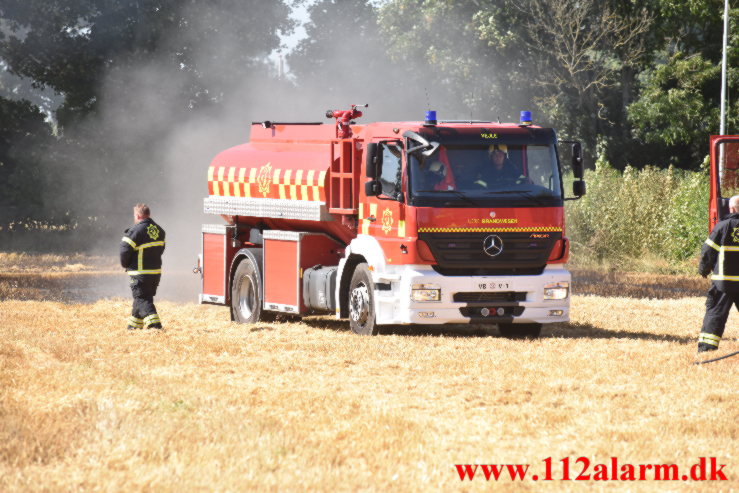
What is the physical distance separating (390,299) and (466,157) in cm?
191

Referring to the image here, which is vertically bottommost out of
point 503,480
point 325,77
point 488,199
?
point 503,480

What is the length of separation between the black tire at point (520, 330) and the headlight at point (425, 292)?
1.53 meters

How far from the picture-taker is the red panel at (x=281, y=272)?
16797mm

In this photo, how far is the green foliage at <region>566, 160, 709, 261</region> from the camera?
93.3ft

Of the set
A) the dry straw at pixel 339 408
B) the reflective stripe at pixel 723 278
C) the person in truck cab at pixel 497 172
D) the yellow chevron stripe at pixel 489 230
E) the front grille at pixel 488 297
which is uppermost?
the person in truck cab at pixel 497 172

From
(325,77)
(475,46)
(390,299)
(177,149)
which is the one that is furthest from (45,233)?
(390,299)

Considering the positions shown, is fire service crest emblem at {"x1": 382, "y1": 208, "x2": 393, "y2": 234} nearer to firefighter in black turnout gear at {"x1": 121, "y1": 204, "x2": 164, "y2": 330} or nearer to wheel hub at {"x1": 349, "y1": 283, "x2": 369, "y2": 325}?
wheel hub at {"x1": 349, "y1": 283, "x2": 369, "y2": 325}

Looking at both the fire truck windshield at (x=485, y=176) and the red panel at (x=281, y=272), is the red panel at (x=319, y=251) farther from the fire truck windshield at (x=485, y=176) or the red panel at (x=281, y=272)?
the fire truck windshield at (x=485, y=176)

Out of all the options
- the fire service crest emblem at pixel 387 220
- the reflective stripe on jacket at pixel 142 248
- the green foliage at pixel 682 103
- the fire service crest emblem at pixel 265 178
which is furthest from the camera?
the green foliage at pixel 682 103

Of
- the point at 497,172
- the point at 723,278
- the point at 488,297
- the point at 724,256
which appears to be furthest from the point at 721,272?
the point at 497,172

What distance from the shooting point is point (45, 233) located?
41344mm

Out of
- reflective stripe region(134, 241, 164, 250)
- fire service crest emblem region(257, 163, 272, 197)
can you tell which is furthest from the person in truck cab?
reflective stripe region(134, 241, 164, 250)

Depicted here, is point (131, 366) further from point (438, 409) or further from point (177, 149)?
point (177, 149)

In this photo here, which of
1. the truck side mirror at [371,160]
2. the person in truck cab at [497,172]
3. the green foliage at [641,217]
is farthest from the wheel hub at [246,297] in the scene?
the green foliage at [641,217]
